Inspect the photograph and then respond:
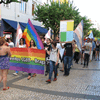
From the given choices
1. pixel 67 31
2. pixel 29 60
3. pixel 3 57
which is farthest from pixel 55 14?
pixel 3 57

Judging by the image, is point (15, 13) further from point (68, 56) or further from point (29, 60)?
point (29, 60)

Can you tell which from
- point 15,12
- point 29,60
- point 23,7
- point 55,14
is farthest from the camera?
point 23,7

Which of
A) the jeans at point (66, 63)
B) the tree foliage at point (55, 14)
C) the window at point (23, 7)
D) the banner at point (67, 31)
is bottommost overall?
the jeans at point (66, 63)

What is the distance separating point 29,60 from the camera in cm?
664

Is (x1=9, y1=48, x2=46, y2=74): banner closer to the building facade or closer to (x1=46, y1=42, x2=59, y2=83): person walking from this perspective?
(x1=46, y1=42, x2=59, y2=83): person walking

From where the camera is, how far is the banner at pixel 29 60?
6449mm

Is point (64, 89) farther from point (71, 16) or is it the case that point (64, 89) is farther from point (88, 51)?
point (71, 16)

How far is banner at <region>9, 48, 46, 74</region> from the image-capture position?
645 cm

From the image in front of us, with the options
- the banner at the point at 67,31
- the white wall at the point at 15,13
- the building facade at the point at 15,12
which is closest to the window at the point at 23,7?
the building facade at the point at 15,12

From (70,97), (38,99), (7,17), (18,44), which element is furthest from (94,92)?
(7,17)

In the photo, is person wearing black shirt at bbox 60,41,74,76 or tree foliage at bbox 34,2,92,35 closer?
person wearing black shirt at bbox 60,41,74,76

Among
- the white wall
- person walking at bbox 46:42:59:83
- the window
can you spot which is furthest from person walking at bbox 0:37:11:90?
the window

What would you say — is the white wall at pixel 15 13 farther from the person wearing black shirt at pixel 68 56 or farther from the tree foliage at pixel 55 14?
the person wearing black shirt at pixel 68 56

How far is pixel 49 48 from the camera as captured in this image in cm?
667
